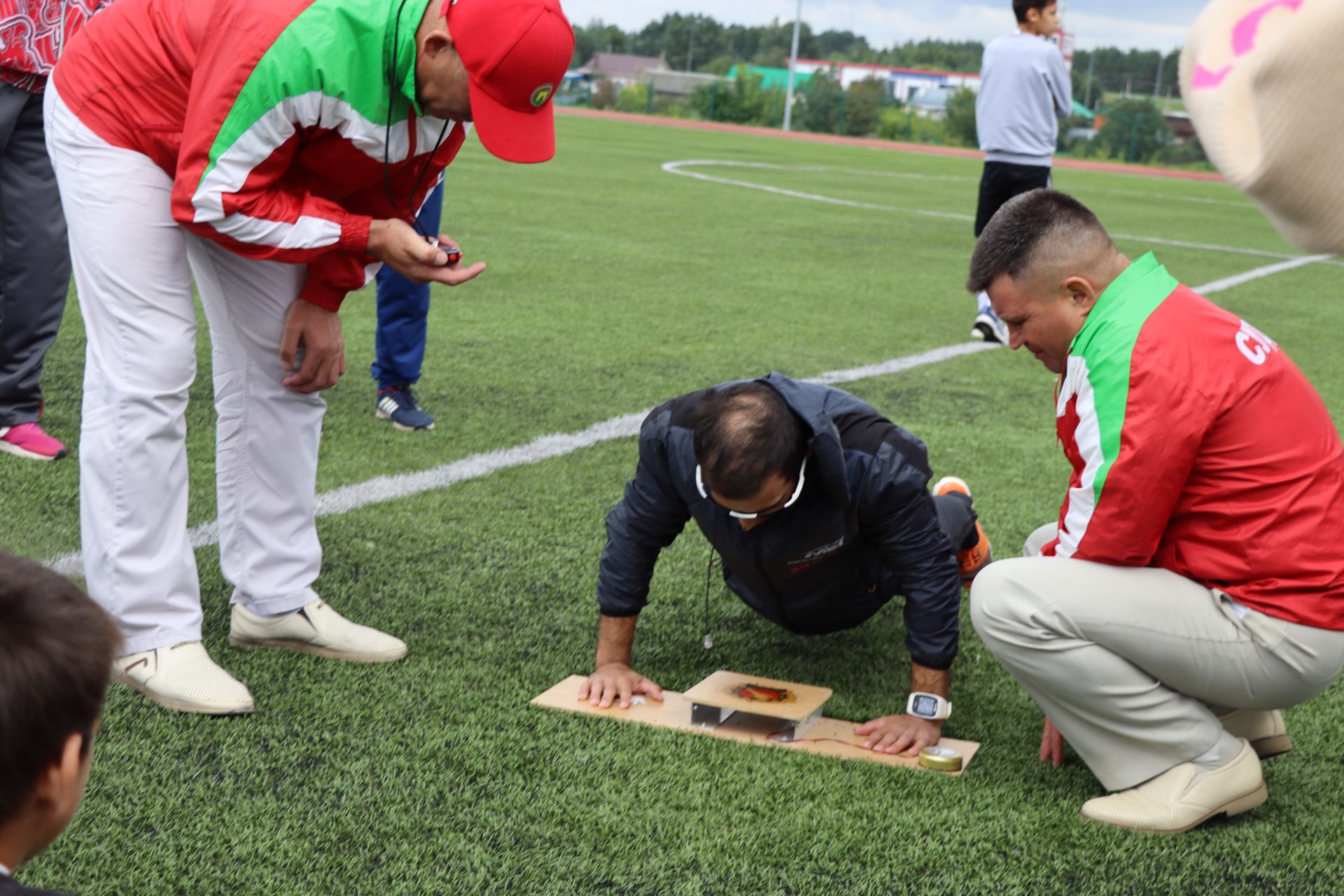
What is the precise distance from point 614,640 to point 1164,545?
122 centimetres

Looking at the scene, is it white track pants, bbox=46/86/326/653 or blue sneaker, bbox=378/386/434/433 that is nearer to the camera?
white track pants, bbox=46/86/326/653

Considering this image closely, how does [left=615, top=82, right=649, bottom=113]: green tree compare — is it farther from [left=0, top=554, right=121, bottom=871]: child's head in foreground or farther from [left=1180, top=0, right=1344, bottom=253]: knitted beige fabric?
[left=1180, top=0, right=1344, bottom=253]: knitted beige fabric

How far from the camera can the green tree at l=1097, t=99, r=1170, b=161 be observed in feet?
131

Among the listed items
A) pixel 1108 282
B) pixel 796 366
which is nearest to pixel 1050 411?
pixel 796 366

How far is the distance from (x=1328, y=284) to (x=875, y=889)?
34.3 feet

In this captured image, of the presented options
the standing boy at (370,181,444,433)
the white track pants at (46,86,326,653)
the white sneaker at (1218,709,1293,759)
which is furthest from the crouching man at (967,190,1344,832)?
the standing boy at (370,181,444,433)

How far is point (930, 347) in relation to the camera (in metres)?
7.68

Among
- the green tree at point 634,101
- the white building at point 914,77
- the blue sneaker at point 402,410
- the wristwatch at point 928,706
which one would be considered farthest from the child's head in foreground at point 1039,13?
the white building at point 914,77

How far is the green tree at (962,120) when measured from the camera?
1615 inches

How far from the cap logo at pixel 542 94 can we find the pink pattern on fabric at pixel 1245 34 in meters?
1.85

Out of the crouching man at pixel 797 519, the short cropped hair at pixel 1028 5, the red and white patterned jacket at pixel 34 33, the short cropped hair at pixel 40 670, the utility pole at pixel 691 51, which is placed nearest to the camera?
the short cropped hair at pixel 40 670

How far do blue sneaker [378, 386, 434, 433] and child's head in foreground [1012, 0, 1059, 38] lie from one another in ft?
15.3

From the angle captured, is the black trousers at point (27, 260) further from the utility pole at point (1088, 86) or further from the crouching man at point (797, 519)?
the utility pole at point (1088, 86)

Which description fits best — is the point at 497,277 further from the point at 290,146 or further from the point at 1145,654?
the point at 1145,654
